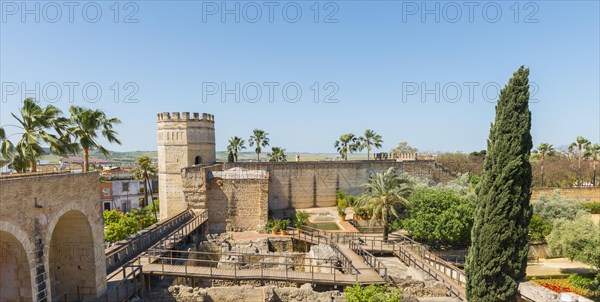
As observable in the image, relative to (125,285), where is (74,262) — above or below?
above

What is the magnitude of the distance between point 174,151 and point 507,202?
25.4 m

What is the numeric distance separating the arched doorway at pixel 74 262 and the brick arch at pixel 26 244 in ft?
8.10

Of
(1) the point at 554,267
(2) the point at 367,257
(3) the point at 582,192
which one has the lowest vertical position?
(1) the point at 554,267

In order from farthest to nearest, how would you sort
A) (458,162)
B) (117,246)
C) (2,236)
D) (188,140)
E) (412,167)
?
1. (458,162)
2. (412,167)
3. (188,140)
4. (117,246)
5. (2,236)

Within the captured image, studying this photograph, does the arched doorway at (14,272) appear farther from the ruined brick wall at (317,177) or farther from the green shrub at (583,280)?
the green shrub at (583,280)

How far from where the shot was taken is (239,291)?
13.4 meters

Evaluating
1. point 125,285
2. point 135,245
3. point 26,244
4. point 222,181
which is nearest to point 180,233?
point 135,245

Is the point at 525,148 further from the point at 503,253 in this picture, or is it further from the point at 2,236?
the point at 2,236

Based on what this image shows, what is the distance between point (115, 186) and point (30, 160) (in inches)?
1273

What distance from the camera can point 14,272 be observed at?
895cm

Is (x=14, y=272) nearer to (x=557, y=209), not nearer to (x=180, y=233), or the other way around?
(x=180, y=233)

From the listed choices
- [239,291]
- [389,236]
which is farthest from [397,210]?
[239,291]

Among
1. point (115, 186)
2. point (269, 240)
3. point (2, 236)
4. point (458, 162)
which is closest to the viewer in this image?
point (2, 236)

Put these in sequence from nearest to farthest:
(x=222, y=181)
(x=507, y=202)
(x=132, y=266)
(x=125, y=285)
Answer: (x=125, y=285), (x=507, y=202), (x=132, y=266), (x=222, y=181)
